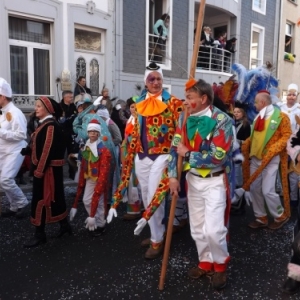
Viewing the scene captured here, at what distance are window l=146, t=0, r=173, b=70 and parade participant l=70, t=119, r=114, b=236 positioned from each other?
7.73 meters

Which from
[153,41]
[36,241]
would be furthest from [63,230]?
[153,41]

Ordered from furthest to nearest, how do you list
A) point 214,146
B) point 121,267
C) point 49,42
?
point 49,42 → point 121,267 → point 214,146

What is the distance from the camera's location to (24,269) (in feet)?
11.5

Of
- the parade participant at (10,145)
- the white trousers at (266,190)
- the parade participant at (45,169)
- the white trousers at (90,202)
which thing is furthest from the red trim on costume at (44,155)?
the white trousers at (266,190)

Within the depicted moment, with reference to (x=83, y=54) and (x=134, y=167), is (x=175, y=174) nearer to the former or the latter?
(x=134, y=167)

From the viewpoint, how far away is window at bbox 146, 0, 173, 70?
11.6 metres

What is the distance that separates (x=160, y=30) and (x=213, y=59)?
11.2 feet

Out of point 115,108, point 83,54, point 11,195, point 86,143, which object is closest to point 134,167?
point 86,143

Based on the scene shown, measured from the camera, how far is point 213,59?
47.4 ft

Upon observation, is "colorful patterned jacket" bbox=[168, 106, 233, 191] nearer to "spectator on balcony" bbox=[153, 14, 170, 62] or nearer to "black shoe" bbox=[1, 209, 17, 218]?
"black shoe" bbox=[1, 209, 17, 218]

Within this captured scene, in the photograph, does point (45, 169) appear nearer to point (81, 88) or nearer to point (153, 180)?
point (153, 180)

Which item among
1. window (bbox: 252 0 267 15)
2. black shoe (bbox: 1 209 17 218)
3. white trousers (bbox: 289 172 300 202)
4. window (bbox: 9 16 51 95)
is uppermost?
window (bbox: 252 0 267 15)

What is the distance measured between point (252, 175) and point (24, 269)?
9.20ft

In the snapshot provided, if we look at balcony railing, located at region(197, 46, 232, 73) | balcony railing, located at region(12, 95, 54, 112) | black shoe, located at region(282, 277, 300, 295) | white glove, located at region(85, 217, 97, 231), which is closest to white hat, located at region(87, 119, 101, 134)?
white glove, located at region(85, 217, 97, 231)
